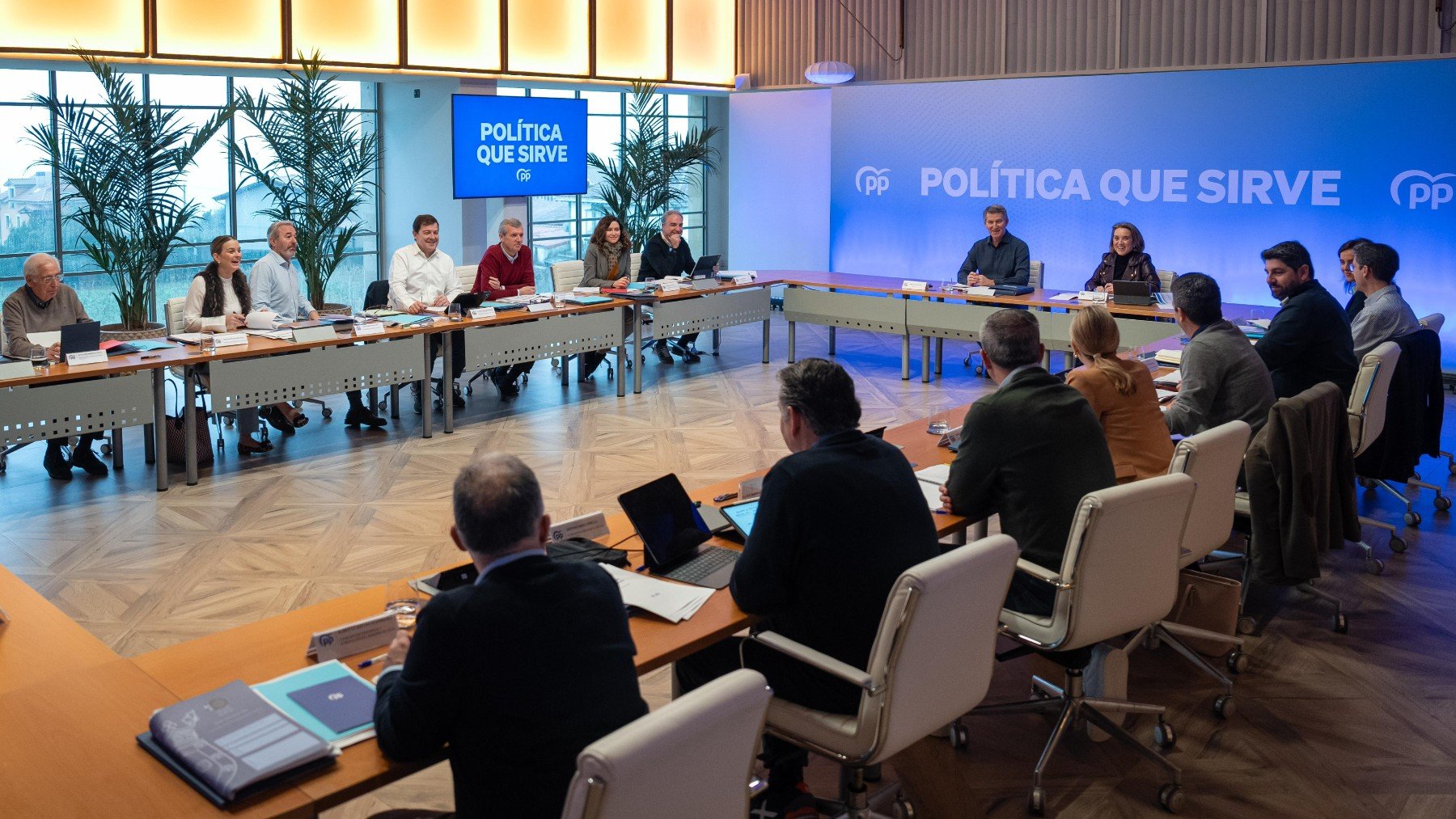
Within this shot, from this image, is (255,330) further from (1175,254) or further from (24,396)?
(1175,254)

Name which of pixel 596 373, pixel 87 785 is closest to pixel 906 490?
pixel 87 785

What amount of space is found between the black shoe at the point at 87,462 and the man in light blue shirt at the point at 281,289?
1.10 meters

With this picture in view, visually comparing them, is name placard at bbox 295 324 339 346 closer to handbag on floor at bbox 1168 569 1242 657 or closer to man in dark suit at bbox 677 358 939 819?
man in dark suit at bbox 677 358 939 819

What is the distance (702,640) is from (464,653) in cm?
88

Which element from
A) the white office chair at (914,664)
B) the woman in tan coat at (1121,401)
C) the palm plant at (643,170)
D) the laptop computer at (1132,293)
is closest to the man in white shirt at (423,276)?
the palm plant at (643,170)

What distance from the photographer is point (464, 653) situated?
2.04 meters

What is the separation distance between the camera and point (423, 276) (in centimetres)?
842

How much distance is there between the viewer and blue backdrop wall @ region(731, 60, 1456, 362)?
30.1 feet

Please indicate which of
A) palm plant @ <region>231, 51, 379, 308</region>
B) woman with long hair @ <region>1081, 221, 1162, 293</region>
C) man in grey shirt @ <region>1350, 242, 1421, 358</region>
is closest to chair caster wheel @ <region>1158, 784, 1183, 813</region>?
man in grey shirt @ <region>1350, 242, 1421, 358</region>

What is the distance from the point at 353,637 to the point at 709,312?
690 centimetres

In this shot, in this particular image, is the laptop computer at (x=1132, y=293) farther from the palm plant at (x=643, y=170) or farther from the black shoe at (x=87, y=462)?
the black shoe at (x=87, y=462)

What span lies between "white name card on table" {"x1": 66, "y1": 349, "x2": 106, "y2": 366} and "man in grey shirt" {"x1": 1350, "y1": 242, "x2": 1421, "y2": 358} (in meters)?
5.91

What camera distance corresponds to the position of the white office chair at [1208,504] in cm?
372

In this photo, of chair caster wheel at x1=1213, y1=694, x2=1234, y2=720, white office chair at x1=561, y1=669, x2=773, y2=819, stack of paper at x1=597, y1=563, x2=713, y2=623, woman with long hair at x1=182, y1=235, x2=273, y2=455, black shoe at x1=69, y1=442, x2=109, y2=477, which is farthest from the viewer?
woman with long hair at x1=182, y1=235, x2=273, y2=455
